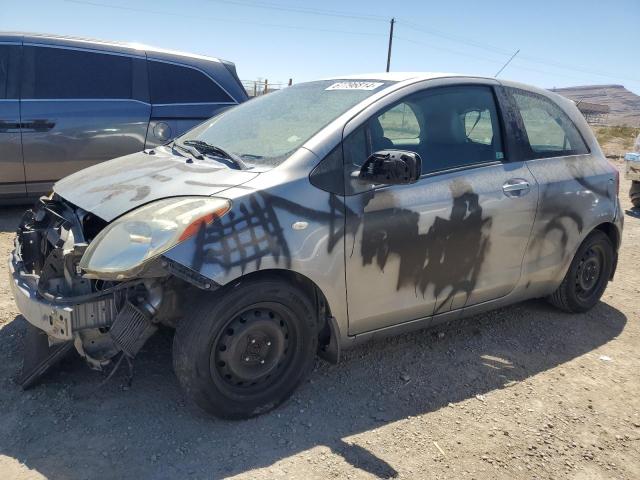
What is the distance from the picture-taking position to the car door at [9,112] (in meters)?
5.54

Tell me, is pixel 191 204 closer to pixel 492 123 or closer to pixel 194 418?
pixel 194 418

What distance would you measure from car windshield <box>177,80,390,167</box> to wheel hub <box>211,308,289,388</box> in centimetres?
81

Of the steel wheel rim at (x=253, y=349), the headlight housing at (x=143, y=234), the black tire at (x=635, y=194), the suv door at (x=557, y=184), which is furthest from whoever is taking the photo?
the black tire at (x=635, y=194)

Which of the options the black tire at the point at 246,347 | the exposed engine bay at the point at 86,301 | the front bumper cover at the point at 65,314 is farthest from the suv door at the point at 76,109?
the black tire at the point at 246,347

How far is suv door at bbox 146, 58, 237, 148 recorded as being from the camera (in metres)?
6.02

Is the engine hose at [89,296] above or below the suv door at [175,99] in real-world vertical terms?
below

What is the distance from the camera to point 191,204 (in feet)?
8.68

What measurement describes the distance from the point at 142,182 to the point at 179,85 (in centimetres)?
349

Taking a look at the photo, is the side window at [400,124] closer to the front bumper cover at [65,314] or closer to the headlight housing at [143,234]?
the headlight housing at [143,234]

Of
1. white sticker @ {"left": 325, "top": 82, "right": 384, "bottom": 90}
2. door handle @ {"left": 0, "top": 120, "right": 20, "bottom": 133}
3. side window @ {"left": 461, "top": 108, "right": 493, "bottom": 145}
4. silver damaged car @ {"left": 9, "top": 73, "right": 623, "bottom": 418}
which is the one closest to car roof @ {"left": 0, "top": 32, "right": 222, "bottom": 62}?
door handle @ {"left": 0, "top": 120, "right": 20, "bottom": 133}

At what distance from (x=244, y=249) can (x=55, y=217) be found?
126 centimetres

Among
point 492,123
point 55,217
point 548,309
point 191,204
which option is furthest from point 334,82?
point 548,309

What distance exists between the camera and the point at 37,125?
5.62 metres

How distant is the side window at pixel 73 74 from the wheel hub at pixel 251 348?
409 cm
